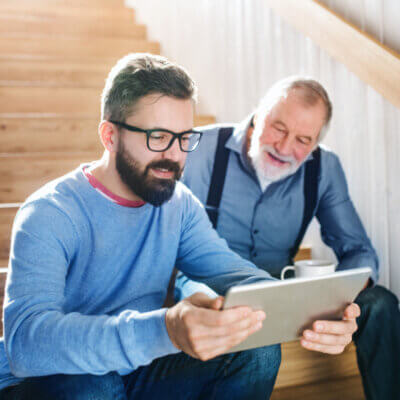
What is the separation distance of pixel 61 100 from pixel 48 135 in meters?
0.35

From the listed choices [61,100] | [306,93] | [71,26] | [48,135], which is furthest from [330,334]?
[71,26]

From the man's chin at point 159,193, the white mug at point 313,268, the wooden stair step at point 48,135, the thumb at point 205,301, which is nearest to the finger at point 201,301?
the thumb at point 205,301

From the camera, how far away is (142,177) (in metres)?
1.05

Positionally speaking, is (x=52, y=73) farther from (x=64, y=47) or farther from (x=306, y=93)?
(x=306, y=93)

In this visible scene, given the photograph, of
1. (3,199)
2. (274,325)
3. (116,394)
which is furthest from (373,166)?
(3,199)

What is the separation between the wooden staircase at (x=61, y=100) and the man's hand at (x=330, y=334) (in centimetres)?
51

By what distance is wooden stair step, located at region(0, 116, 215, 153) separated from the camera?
199cm

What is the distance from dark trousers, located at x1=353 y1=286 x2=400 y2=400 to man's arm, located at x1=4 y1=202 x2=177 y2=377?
Answer: 702 mm

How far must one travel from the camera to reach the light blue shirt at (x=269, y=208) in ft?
5.29

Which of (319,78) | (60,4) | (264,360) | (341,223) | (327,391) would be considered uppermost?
(60,4)

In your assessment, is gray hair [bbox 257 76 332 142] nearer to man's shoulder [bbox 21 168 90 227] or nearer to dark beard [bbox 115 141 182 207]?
dark beard [bbox 115 141 182 207]

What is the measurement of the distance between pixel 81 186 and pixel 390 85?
0.91 meters

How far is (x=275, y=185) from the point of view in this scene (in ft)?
5.40

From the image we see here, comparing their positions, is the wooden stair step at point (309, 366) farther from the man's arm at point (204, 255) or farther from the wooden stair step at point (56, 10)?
the wooden stair step at point (56, 10)
